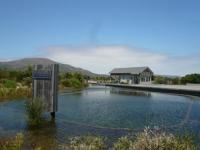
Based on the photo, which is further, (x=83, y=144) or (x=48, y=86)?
(x=48, y=86)

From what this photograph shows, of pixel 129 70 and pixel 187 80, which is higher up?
pixel 129 70

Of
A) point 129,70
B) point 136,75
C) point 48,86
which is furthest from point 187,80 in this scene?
point 48,86

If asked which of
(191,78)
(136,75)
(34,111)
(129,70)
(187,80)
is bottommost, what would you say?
(34,111)

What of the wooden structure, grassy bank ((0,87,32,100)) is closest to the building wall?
grassy bank ((0,87,32,100))

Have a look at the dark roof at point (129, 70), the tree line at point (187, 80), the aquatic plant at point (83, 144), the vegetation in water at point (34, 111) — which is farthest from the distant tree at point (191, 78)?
A: the aquatic plant at point (83, 144)

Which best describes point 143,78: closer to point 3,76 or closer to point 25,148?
point 3,76

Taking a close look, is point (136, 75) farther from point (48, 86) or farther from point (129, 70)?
point (48, 86)

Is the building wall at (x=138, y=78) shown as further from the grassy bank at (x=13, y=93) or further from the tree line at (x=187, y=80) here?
the grassy bank at (x=13, y=93)

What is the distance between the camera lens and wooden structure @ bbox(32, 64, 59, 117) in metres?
15.1

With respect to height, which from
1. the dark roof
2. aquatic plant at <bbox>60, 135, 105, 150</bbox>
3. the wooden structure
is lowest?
aquatic plant at <bbox>60, 135, 105, 150</bbox>

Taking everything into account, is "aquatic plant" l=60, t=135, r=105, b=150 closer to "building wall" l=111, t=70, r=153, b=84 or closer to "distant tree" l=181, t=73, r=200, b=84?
"distant tree" l=181, t=73, r=200, b=84

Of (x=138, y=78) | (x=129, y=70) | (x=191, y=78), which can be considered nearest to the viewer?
(x=191, y=78)

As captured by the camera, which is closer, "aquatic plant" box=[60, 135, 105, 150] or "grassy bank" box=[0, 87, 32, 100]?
"aquatic plant" box=[60, 135, 105, 150]

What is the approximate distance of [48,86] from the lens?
15336mm
